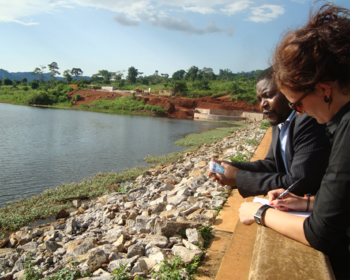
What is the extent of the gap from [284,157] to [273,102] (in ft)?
1.54

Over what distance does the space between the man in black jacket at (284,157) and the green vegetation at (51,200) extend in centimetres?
443

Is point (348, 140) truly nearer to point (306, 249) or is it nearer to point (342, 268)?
point (306, 249)

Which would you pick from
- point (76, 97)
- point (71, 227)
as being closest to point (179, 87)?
point (76, 97)

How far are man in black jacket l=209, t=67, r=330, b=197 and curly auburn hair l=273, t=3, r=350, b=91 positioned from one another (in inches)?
33.3

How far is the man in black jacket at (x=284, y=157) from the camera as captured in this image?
1.94m

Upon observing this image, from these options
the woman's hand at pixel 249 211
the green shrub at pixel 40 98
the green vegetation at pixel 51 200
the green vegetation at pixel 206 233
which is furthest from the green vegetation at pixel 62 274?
the green shrub at pixel 40 98

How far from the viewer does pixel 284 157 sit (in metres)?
2.28

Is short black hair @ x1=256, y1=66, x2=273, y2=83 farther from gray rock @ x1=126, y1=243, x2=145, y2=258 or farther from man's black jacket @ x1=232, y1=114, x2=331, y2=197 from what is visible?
gray rock @ x1=126, y1=243, x2=145, y2=258

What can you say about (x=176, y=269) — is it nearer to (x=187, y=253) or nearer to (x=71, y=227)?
(x=187, y=253)

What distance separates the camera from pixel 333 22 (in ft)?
3.97

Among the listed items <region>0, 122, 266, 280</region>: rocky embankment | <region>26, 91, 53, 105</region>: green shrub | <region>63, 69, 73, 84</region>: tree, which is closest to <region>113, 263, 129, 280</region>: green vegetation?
<region>0, 122, 266, 280</region>: rocky embankment

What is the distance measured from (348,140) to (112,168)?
9.48 meters

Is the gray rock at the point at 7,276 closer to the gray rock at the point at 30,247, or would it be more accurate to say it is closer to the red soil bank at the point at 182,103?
the gray rock at the point at 30,247

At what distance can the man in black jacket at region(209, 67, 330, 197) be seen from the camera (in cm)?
194
